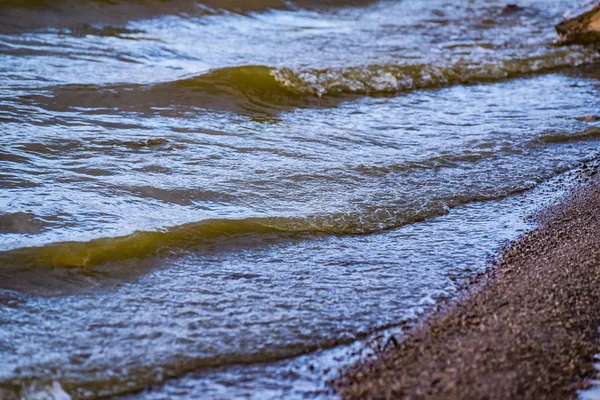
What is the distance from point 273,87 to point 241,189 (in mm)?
2993

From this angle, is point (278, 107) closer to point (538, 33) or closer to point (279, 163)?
point (279, 163)

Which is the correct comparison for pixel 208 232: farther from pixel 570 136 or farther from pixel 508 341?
pixel 570 136

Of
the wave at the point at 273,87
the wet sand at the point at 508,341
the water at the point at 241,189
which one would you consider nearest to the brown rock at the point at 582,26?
the water at the point at 241,189

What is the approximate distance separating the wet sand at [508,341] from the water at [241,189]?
6.8 inches

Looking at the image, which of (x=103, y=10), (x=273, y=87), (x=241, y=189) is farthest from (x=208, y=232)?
(x=103, y=10)

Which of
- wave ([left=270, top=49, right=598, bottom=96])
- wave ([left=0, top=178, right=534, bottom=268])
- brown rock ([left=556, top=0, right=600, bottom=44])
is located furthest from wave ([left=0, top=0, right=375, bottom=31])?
wave ([left=0, top=178, right=534, bottom=268])

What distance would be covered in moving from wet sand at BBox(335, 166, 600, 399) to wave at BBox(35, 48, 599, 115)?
3653mm

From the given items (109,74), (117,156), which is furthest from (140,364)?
(109,74)

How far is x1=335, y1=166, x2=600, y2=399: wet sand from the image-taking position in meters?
2.63

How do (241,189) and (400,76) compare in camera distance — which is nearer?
(241,189)

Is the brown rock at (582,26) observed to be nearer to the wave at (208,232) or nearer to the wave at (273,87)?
the wave at (273,87)

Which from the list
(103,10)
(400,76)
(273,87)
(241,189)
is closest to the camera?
(241,189)

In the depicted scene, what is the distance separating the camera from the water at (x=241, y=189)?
3012 millimetres

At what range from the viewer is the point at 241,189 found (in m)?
4.65
